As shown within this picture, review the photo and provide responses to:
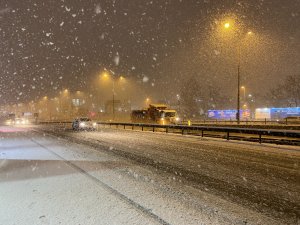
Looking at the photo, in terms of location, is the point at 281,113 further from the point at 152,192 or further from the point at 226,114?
the point at 152,192

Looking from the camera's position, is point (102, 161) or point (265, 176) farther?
point (102, 161)

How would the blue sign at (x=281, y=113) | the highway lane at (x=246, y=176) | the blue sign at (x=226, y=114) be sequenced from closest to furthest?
the highway lane at (x=246, y=176), the blue sign at (x=281, y=113), the blue sign at (x=226, y=114)

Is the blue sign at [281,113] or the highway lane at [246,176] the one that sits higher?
the blue sign at [281,113]

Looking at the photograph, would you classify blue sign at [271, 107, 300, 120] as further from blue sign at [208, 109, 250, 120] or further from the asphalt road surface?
the asphalt road surface

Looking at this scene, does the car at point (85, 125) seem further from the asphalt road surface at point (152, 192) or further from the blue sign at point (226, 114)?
the blue sign at point (226, 114)

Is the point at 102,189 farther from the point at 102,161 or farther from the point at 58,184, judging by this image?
the point at 102,161

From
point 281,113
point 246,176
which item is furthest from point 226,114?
point 246,176

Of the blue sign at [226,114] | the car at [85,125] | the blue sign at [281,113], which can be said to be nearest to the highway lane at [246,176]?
the car at [85,125]

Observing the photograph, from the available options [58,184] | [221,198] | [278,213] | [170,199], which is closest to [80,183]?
[58,184]

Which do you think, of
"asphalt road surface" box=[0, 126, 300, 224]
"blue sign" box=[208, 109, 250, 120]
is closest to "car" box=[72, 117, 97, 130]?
"asphalt road surface" box=[0, 126, 300, 224]

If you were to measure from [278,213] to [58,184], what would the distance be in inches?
218

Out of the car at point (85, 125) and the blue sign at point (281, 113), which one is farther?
the blue sign at point (281, 113)

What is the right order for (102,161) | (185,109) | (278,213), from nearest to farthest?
(278,213) < (102,161) < (185,109)

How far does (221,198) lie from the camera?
24.2ft
